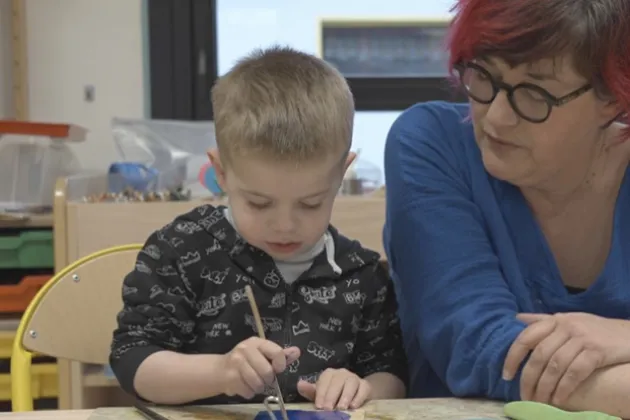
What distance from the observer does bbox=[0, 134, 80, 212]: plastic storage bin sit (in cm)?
202

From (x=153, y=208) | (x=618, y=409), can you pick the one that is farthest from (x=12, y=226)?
(x=618, y=409)

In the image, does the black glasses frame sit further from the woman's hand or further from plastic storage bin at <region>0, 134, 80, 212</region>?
plastic storage bin at <region>0, 134, 80, 212</region>

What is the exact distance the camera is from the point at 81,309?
4.21ft

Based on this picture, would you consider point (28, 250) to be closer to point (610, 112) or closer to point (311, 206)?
point (311, 206)

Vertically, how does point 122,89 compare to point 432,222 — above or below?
above

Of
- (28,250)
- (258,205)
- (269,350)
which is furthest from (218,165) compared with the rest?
(28,250)

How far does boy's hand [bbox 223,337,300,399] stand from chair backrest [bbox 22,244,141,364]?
1.71ft

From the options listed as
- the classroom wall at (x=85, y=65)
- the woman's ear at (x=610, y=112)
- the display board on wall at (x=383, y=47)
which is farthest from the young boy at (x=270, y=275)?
the display board on wall at (x=383, y=47)

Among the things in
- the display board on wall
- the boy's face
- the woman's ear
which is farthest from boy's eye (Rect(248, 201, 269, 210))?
the display board on wall

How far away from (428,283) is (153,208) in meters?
0.96

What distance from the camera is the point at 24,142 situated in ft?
6.70

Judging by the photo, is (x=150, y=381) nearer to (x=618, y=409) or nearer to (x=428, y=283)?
(x=428, y=283)

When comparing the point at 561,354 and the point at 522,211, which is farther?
the point at 522,211

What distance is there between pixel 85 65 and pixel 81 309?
4.29 feet
